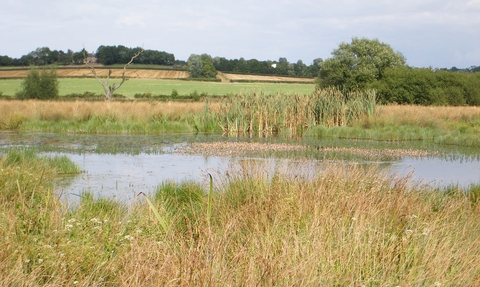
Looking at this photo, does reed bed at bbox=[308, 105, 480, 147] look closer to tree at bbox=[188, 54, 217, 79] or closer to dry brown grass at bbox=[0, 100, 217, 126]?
dry brown grass at bbox=[0, 100, 217, 126]

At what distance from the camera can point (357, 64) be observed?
1730 inches

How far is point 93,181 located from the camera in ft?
37.1

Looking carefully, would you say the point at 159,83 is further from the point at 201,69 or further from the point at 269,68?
the point at 269,68

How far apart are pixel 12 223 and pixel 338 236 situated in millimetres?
2803

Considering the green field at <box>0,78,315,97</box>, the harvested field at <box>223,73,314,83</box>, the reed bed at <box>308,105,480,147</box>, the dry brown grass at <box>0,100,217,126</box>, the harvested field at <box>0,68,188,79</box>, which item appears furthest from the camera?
the harvested field at <box>223,73,314,83</box>

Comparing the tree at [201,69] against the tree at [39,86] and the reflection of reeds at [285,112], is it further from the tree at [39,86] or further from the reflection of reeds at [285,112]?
the reflection of reeds at [285,112]

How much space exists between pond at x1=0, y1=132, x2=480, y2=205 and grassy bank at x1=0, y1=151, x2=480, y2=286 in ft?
8.52

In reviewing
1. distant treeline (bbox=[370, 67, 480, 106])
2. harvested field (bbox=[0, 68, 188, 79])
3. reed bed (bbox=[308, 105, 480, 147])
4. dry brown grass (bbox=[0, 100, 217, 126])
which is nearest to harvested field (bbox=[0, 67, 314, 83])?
harvested field (bbox=[0, 68, 188, 79])

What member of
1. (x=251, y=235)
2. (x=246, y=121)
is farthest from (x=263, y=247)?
(x=246, y=121)

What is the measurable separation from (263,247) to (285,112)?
63.1ft

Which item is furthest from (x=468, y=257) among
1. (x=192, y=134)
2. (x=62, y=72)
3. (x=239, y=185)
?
(x=62, y=72)

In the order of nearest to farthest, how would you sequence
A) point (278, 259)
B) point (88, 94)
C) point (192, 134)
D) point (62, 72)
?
1. point (278, 259)
2. point (192, 134)
3. point (88, 94)
4. point (62, 72)

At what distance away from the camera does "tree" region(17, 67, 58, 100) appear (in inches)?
1507

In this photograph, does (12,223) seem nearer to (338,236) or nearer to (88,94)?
(338,236)
